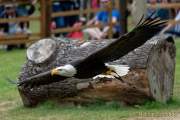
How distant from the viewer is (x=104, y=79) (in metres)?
8.93

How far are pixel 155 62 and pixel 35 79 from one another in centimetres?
159

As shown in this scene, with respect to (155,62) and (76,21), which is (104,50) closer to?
(155,62)

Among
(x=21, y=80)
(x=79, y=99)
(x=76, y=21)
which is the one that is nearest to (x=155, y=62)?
(x=79, y=99)

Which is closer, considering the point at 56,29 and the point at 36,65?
the point at 36,65

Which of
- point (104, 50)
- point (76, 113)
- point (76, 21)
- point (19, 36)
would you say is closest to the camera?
point (104, 50)

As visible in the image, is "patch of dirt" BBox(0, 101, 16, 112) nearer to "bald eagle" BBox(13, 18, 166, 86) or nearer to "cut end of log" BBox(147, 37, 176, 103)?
"bald eagle" BBox(13, 18, 166, 86)

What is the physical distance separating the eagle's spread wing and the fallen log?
0.53 m

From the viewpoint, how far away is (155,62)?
29.8 ft

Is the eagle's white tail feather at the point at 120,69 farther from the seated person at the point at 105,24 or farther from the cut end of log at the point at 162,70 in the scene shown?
the seated person at the point at 105,24

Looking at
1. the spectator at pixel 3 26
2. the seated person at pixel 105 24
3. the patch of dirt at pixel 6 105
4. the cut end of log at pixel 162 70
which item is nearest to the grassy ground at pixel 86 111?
the patch of dirt at pixel 6 105

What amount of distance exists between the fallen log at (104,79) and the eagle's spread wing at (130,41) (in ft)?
1.73

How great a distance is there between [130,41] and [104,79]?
91 centimetres

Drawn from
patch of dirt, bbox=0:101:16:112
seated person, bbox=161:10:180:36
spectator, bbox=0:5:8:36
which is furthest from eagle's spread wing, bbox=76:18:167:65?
seated person, bbox=161:10:180:36

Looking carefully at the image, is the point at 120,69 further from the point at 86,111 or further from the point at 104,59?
the point at 86,111
